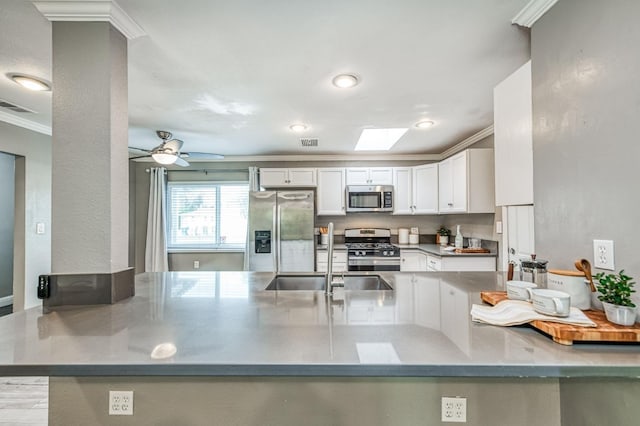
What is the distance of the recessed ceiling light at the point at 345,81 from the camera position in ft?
7.03

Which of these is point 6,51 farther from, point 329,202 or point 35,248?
point 329,202

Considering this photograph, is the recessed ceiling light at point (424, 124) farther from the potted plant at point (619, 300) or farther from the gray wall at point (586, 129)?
the potted plant at point (619, 300)

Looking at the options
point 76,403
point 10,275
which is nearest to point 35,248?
point 10,275

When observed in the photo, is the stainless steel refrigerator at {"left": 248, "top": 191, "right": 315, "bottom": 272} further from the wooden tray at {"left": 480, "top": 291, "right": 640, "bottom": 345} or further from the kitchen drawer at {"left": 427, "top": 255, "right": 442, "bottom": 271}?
the wooden tray at {"left": 480, "top": 291, "right": 640, "bottom": 345}

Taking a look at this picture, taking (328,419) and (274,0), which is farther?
(274,0)

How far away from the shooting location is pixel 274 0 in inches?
55.5

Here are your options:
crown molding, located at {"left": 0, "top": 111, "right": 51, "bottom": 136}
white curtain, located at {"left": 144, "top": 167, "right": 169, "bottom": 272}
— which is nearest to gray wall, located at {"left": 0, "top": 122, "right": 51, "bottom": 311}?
crown molding, located at {"left": 0, "top": 111, "right": 51, "bottom": 136}

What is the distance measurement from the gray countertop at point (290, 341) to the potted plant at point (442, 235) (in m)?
3.21

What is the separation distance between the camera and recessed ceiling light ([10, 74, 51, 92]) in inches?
85.9

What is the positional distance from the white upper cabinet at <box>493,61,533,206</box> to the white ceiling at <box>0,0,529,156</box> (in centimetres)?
33

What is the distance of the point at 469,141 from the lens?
3.86 metres

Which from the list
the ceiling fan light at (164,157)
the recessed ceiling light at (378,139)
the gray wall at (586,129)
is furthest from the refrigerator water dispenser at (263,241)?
the gray wall at (586,129)

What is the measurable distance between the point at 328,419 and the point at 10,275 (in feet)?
20.6

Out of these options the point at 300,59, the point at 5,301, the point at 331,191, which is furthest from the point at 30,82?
the point at 5,301
